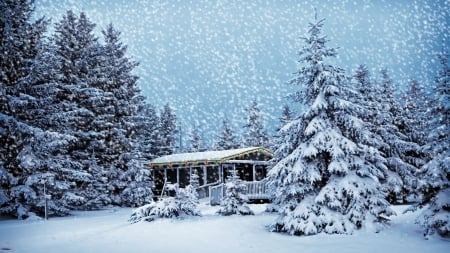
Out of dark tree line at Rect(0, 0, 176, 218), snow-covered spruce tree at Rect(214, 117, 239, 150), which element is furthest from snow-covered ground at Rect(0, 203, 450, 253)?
snow-covered spruce tree at Rect(214, 117, 239, 150)

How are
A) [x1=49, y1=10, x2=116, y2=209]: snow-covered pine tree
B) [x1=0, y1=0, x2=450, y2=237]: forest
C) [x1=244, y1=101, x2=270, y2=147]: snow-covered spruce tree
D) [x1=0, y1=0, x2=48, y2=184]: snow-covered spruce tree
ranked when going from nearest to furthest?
1. [x1=0, y1=0, x2=450, y2=237]: forest
2. [x1=0, y1=0, x2=48, y2=184]: snow-covered spruce tree
3. [x1=49, y1=10, x2=116, y2=209]: snow-covered pine tree
4. [x1=244, y1=101, x2=270, y2=147]: snow-covered spruce tree

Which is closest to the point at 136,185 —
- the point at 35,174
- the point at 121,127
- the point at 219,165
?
the point at 121,127

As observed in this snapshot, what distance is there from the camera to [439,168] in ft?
37.2

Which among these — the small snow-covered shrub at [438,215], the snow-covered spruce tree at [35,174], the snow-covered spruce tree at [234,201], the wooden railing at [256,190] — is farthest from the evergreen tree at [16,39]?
the small snow-covered shrub at [438,215]

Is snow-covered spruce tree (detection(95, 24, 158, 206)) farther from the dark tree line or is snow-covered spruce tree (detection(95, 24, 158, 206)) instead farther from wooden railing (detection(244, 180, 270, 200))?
wooden railing (detection(244, 180, 270, 200))

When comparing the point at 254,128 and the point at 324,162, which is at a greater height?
the point at 254,128

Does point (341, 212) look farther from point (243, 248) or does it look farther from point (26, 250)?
point (26, 250)

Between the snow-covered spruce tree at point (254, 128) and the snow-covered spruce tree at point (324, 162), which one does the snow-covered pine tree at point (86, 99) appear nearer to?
the snow-covered spruce tree at point (324, 162)

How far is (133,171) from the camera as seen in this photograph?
27625 millimetres

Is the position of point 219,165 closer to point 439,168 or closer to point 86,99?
point 86,99

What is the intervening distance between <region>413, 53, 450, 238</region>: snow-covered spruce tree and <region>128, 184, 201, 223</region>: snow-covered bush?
8915 mm

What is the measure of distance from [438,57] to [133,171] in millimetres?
20906

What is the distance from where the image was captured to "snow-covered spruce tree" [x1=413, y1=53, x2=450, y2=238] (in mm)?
11195

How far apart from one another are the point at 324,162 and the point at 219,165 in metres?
15.8
